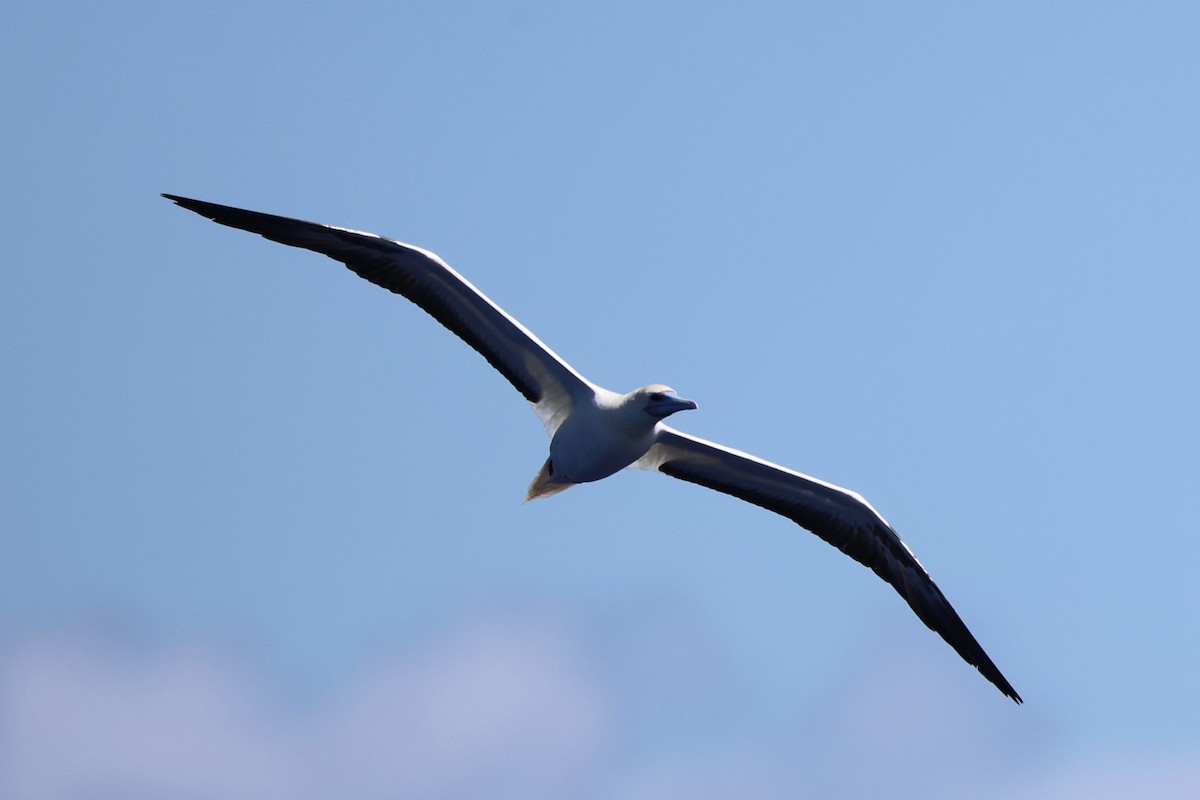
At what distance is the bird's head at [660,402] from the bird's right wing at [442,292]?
906 millimetres

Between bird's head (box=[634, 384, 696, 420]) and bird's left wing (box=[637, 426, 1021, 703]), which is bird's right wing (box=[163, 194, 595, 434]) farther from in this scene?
bird's left wing (box=[637, 426, 1021, 703])

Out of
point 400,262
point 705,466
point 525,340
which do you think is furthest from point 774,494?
point 400,262

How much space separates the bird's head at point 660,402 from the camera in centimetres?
2098

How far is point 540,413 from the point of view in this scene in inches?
878

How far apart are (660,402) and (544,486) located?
2.19 metres

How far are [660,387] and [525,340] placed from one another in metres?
1.77

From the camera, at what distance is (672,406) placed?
21.0 metres

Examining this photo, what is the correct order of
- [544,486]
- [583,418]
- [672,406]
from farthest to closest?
[544,486] < [583,418] < [672,406]

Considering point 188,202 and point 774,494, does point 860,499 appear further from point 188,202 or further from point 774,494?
point 188,202

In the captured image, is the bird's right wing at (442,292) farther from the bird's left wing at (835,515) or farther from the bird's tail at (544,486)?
the bird's left wing at (835,515)

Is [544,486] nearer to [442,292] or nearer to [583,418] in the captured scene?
[583,418]

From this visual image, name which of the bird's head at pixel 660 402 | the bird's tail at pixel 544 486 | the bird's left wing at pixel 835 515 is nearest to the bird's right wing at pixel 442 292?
the bird's tail at pixel 544 486

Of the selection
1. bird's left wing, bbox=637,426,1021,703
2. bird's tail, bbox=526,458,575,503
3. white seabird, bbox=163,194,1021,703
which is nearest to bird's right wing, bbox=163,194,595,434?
white seabird, bbox=163,194,1021,703

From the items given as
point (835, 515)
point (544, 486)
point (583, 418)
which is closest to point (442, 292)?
point (583, 418)
